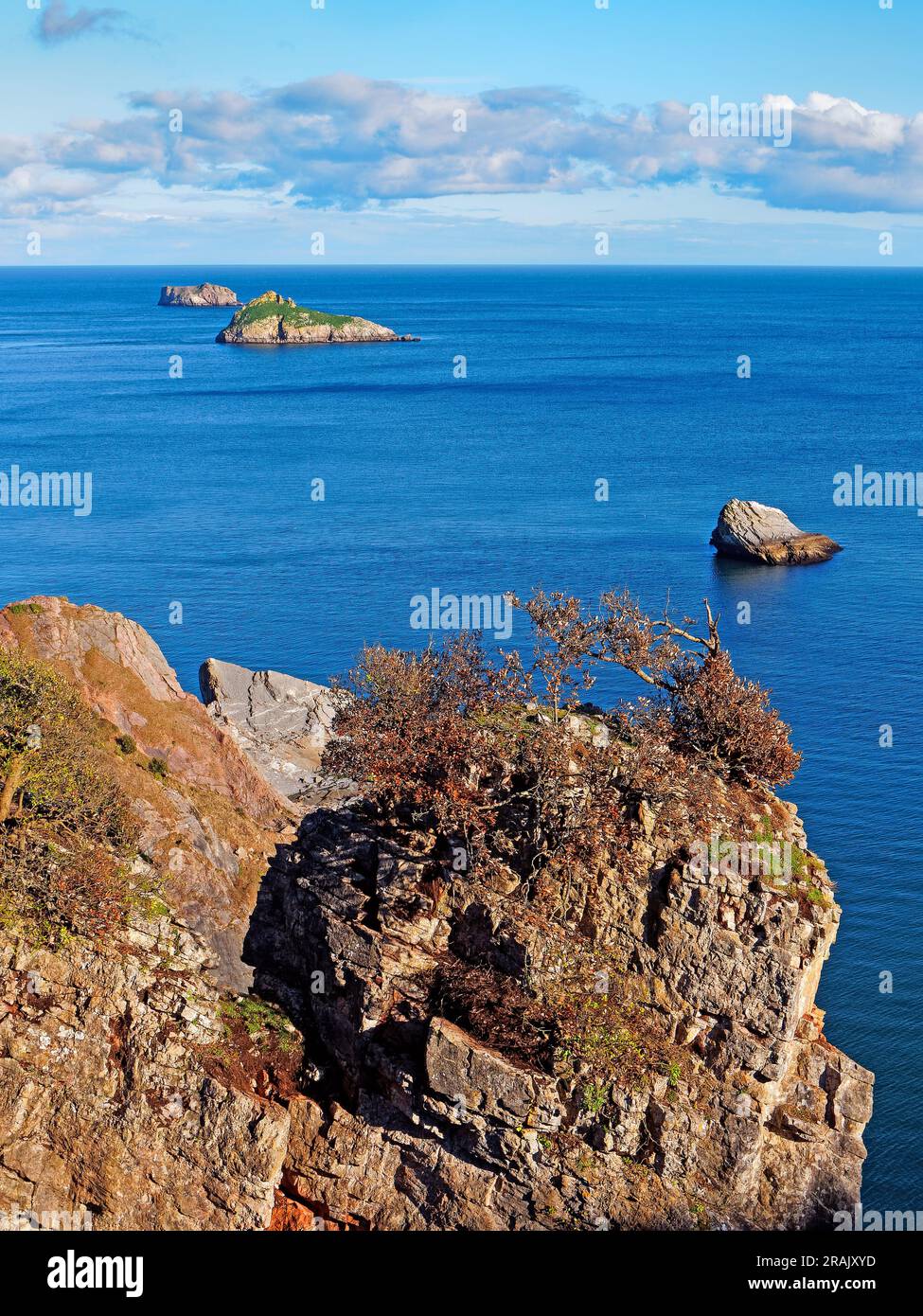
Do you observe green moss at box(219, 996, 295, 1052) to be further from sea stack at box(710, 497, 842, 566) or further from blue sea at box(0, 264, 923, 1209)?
sea stack at box(710, 497, 842, 566)

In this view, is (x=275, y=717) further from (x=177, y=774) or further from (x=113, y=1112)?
(x=113, y=1112)

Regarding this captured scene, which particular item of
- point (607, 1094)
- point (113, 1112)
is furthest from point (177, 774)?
point (607, 1094)

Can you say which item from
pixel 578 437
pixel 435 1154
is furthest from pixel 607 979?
pixel 578 437

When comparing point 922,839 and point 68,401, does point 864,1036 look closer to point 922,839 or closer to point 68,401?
point 922,839

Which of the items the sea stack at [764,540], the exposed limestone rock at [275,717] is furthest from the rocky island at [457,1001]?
the sea stack at [764,540]

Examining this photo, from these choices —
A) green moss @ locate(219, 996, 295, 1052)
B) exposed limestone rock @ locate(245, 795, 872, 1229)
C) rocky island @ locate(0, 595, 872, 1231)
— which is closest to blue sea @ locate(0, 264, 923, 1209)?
exposed limestone rock @ locate(245, 795, 872, 1229)

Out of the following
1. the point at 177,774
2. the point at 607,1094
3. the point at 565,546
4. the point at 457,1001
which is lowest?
the point at 607,1094
